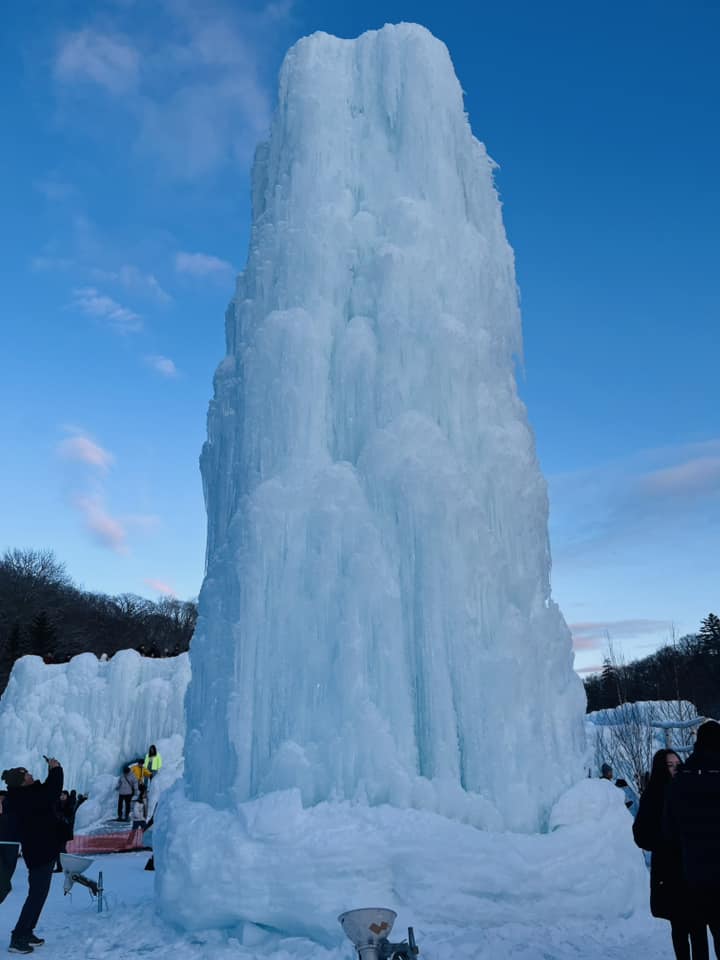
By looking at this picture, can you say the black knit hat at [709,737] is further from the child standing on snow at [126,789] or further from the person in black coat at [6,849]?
the child standing on snow at [126,789]

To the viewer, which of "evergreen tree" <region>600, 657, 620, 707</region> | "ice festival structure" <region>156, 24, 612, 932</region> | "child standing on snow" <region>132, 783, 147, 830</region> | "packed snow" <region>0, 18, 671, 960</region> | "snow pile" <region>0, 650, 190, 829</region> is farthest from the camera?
"evergreen tree" <region>600, 657, 620, 707</region>

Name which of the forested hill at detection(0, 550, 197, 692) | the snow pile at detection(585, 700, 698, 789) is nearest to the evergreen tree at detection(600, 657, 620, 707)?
the snow pile at detection(585, 700, 698, 789)

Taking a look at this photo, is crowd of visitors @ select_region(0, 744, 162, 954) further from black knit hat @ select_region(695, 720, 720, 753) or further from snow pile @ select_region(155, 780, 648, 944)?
black knit hat @ select_region(695, 720, 720, 753)

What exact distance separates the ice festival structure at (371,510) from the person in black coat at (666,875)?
3.15 metres

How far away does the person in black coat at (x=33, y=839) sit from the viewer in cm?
663

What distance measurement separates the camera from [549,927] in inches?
272

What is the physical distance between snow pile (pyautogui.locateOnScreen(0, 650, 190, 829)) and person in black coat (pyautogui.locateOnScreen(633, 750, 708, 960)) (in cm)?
2127

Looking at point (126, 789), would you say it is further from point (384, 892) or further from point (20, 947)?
point (384, 892)

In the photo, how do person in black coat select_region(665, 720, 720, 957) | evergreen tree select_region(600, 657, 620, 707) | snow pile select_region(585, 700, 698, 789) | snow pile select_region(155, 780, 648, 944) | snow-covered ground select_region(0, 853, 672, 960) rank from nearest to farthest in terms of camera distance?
person in black coat select_region(665, 720, 720, 957) → snow-covered ground select_region(0, 853, 672, 960) → snow pile select_region(155, 780, 648, 944) → snow pile select_region(585, 700, 698, 789) → evergreen tree select_region(600, 657, 620, 707)

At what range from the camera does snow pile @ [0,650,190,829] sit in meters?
23.8

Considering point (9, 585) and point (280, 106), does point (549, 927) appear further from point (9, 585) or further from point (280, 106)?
point (9, 585)

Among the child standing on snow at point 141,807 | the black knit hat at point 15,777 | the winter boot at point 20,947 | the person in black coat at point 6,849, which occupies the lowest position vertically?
the child standing on snow at point 141,807

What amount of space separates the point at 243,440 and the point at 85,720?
61.4ft

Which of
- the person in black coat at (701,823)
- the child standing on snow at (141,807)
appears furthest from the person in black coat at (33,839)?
the child standing on snow at (141,807)
